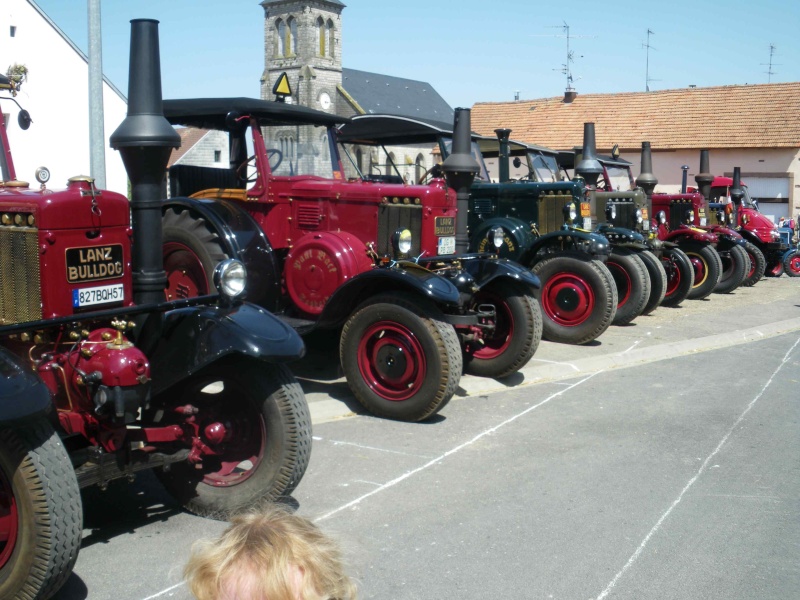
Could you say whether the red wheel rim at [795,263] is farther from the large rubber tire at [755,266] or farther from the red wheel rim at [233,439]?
the red wheel rim at [233,439]

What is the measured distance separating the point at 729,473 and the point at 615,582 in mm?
1973

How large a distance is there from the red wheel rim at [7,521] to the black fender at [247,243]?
12.7ft

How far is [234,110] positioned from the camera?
7719mm

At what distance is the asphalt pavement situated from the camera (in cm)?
416

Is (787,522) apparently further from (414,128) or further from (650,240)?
(650,240)

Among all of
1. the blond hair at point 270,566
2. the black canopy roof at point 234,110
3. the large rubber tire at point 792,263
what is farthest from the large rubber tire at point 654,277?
the blond hair at point 270,566

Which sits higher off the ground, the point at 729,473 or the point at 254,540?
the point at 254,540

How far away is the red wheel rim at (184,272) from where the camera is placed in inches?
298

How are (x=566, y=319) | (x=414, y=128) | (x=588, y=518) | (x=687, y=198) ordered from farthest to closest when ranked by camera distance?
1. (x=687, y=198)
2. (x=566, y=319)
3. (x=414, y=128)
4. (x=588, y=518)

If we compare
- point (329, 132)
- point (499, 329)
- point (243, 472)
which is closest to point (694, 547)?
point (243, 472)

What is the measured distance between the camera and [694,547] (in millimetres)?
4547

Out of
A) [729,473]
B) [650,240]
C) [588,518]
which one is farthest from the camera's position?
[650,240]

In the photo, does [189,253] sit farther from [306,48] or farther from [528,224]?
[306,48]

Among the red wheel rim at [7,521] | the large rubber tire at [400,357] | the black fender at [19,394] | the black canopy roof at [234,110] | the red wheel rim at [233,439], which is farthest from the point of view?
the black canopy roof at [234,110]
